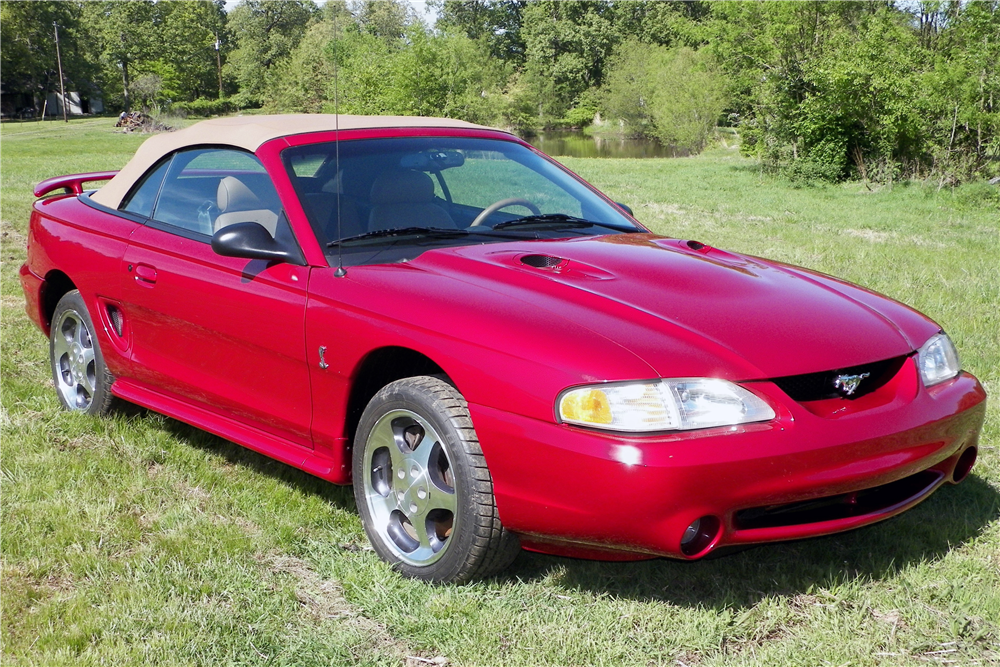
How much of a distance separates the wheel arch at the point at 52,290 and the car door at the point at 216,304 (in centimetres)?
88

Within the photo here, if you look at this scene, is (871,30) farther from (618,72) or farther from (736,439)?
(618,72)

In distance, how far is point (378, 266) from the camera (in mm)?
3449

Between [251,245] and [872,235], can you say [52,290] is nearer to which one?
[251,245]

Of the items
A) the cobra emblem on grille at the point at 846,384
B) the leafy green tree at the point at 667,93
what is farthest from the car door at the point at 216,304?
the leafy green tree at the point at 667,93

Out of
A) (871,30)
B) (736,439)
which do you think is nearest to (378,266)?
(736,439)

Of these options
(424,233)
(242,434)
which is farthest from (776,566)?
(242,434)

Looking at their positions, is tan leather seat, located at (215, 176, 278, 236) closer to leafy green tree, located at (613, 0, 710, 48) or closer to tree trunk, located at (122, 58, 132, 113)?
leafy green tree, located at (613, 0, 710, 48)

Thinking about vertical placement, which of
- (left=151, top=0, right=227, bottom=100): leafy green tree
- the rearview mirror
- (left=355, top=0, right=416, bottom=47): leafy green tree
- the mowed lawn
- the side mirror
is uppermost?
(left=151, top=0, right=227, bottom=100): leafy green tree

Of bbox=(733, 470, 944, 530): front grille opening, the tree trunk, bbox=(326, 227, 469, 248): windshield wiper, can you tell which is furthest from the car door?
the tree trunk

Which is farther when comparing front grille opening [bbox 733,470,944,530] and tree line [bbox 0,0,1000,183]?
tree line [bbox 0,0,1000,183]

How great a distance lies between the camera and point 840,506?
294cm

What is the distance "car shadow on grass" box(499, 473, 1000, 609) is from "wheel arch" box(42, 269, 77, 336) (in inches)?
118

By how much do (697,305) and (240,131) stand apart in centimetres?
211

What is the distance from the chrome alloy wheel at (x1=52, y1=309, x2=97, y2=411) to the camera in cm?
484
